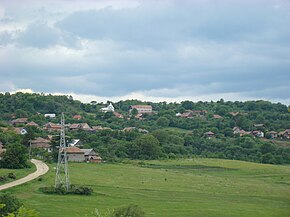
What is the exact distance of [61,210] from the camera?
125 feet

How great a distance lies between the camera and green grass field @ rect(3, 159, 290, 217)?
4012 centimetres

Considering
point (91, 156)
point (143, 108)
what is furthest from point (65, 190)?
point (143, 108)

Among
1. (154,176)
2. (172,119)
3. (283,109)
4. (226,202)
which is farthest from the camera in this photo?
(283,109)

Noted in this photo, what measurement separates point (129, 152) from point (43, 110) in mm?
61206

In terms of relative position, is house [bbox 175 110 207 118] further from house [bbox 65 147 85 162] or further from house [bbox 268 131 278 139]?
house [bbox 65 147 85 162]

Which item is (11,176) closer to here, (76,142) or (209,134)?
(76,142)

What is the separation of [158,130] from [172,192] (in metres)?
53.0

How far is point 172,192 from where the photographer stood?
50281mm

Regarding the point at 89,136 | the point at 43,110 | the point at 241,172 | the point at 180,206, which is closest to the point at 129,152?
the point at 89,136

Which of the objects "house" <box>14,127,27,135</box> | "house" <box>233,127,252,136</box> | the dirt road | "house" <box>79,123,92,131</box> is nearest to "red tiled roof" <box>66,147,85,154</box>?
the dirt road

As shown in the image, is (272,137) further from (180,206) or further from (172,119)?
(180,206)

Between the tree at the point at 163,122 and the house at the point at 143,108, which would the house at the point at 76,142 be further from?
the house at the point at 143,108

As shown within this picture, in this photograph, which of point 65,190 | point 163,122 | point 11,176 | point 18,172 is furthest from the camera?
point 163,122

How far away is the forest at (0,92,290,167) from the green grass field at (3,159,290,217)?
11931 millimetres
